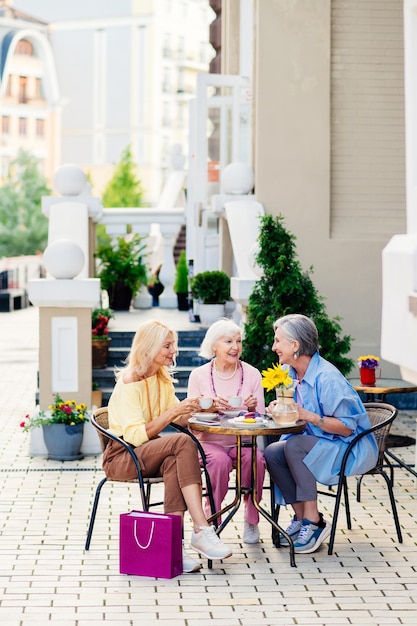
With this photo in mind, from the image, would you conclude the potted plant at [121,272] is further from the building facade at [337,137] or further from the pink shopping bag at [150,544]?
the pink shopping bag at [150,544]

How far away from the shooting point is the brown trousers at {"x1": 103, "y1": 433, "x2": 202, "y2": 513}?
6.27m

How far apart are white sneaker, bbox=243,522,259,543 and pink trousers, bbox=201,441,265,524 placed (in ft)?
0.12

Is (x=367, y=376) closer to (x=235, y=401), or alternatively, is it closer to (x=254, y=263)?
(x=254, y=263)

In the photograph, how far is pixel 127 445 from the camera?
6320 mm

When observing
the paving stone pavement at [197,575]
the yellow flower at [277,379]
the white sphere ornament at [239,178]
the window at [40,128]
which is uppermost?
the window at [40,128]

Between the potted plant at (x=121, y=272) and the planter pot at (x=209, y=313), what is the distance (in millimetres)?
2210

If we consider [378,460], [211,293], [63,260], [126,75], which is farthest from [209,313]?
[126,75]

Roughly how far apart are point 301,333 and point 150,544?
4.56 ft

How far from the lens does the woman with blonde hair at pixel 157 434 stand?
623 cm

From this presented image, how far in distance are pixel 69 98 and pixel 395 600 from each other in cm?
6910

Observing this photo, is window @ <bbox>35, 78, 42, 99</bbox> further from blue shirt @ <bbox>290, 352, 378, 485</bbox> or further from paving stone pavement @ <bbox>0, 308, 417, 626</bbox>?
blue shirt @ <bbox>290, 352, 378, 485</bbox>

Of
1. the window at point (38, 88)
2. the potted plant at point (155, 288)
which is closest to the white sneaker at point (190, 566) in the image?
the potted plant at point (155, 288)

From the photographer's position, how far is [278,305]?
914 cm

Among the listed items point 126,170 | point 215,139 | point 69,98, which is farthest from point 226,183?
point 69,98
